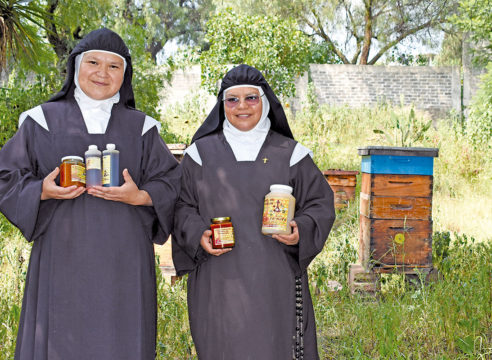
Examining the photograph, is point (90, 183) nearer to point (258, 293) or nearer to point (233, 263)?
point (233, 263)

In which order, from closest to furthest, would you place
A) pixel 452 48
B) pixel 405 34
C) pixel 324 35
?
1. pixel 405 34
2. pixel 452 48
3. pixel 324 35

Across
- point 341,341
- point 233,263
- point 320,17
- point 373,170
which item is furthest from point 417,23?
point 233,263

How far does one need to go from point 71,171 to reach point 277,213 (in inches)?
38.1

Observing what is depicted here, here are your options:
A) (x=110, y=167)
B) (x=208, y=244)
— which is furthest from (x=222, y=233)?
(x=110, y=167)

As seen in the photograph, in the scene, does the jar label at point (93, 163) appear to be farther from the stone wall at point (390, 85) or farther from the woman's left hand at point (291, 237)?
the stone wall at point (390, 85)

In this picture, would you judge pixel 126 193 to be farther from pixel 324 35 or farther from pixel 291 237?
pixel 324 35

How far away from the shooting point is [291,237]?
2490 millimetres

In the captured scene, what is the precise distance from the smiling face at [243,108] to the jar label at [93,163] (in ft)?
2.49

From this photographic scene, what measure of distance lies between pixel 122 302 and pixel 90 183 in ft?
1.91

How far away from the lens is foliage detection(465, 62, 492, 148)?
10.1 meters

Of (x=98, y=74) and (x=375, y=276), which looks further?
(x=375, y=276)

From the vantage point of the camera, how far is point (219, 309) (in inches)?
97.9

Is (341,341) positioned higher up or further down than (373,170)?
further down

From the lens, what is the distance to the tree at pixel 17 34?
19.7ft
